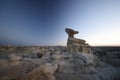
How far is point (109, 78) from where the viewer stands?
1534 cm

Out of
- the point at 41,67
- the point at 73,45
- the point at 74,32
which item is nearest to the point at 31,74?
the point at 41,67

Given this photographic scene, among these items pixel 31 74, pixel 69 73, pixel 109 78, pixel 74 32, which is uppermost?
pixel 74 32

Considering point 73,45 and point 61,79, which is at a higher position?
point 73,45

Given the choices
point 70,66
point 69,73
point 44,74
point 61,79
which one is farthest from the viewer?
point 70,66

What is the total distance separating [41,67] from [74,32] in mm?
16336

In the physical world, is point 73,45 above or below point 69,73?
above

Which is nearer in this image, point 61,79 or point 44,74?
point 44,74

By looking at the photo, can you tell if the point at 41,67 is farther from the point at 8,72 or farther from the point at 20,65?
the point at 8,72

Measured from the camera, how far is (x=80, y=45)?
22.8 meters

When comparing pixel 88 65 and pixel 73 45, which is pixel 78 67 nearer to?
pixel 88 65

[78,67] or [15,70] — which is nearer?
[15,70]

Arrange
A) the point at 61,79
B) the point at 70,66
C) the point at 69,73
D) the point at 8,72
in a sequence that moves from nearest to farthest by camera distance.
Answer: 1. the point at 8,72
2. the point at 61,79
3. the point at 69,73
4. the point at 70,66

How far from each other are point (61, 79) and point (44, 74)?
3.13 metres

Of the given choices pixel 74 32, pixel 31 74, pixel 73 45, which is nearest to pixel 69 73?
pixel 31 74
